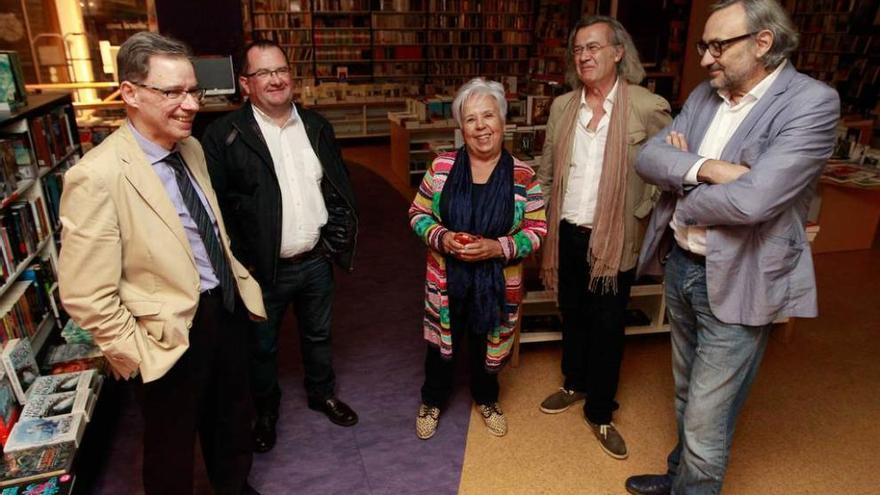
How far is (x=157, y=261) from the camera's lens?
62.8 inches

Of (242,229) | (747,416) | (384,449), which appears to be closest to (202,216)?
(242,229)

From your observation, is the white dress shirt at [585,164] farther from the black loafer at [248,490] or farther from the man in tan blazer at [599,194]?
the black loafer at [248,490]

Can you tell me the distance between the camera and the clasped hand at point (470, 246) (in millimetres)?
2135

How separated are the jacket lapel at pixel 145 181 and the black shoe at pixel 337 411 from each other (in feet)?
4.29

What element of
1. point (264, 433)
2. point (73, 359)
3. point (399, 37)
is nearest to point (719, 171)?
point (264, 433)

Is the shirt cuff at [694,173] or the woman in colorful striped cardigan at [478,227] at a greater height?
the shirt cuff at [694,173]

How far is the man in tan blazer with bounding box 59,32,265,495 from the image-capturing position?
1498 mm

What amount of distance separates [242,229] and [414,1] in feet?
27.8

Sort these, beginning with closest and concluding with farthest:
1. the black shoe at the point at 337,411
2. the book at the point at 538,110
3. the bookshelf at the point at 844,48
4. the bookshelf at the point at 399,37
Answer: the black shoe at the point at 337,411, the book at the point at 538,110, the bookshelf at the point at 844,48, the bookshelf at the point at 399,37

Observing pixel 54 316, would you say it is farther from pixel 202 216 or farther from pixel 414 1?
pixel 414 1

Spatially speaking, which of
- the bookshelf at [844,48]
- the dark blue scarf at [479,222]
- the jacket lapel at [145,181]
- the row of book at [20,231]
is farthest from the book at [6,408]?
the bookshelf at [844,48]

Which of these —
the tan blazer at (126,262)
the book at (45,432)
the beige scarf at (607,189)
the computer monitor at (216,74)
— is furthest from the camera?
the computer monitor at (216,74)

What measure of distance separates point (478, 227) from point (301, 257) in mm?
723

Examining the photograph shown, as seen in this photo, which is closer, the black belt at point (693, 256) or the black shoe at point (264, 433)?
the black belt at point (693, 256)
